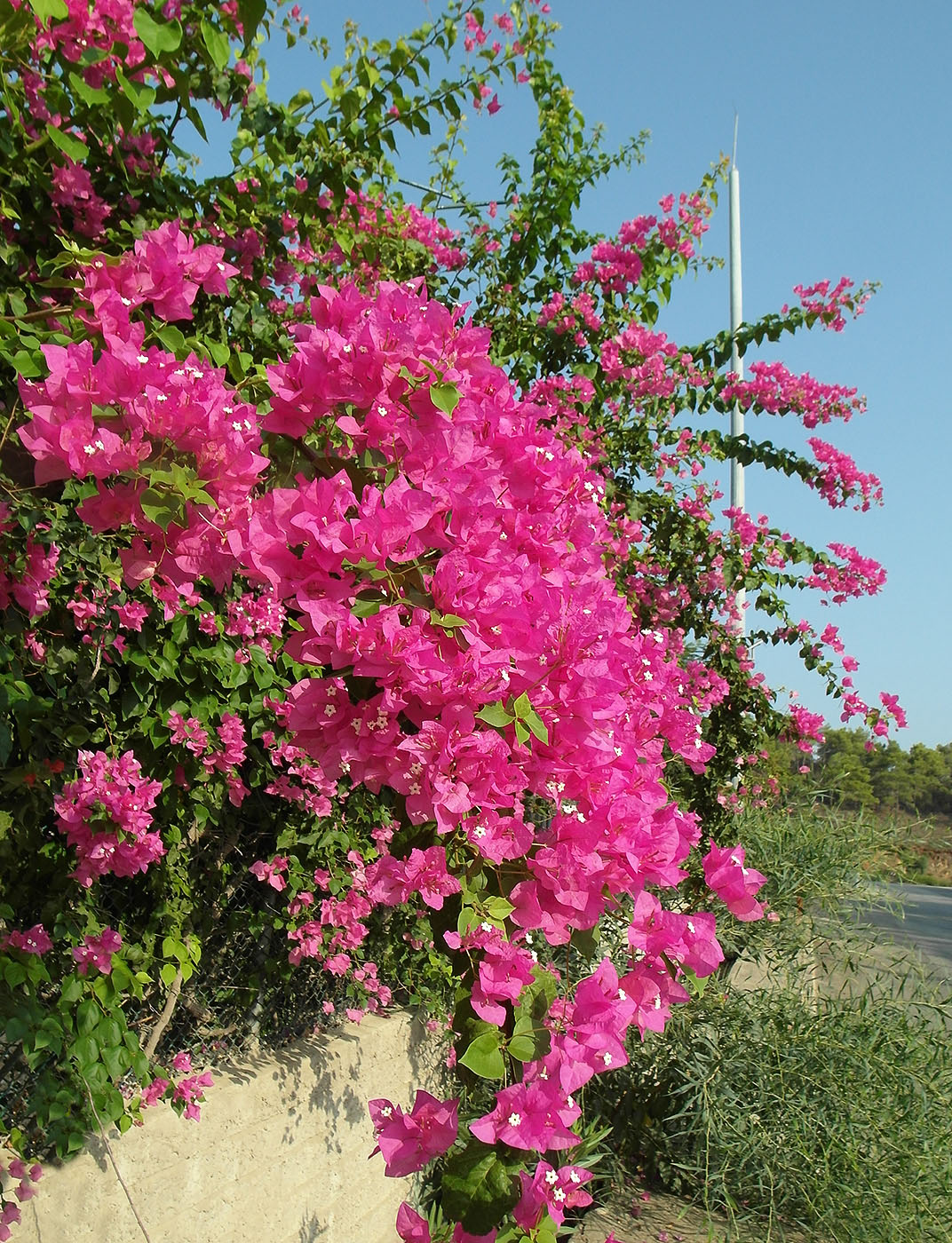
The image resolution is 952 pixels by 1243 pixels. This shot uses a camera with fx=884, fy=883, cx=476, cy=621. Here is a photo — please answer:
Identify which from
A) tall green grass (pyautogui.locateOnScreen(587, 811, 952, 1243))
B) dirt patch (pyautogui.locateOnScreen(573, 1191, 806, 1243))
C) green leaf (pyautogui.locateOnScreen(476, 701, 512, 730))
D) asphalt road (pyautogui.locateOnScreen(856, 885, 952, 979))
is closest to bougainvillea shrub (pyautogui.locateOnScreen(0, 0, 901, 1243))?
green leaf (pyautogui.locateOnScreen(476, 701, 512, 730))

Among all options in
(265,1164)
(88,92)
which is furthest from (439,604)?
(265,1164)

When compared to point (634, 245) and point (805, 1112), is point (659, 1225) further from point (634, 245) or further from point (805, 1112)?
point (634, 245)

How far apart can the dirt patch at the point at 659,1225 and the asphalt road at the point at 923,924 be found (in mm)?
1552

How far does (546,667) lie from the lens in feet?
3.41

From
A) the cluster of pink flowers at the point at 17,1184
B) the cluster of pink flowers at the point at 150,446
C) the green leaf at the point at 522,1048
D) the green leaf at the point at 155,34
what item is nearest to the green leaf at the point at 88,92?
the green leaf at the point at 155,34

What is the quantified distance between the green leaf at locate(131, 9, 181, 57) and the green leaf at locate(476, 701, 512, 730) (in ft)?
4.17

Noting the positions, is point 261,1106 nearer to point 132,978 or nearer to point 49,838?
point 132,978

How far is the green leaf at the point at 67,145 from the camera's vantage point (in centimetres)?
170

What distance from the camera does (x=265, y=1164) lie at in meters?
2.28

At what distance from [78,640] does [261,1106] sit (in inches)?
51.7

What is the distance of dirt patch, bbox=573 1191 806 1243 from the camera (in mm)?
2396

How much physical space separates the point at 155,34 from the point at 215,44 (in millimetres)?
102

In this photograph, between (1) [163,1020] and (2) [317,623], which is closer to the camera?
(2) [317,623]

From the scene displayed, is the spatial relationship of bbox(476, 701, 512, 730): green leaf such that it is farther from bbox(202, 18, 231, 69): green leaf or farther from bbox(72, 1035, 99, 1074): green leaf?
bbox(72, 1035, 99, 1074): green leaf
